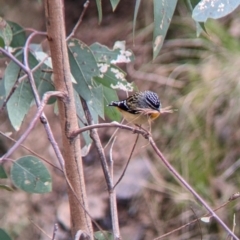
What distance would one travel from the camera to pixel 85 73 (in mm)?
1204

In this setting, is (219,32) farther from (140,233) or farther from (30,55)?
(30,55)

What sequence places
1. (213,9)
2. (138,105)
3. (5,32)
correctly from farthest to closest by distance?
1. (138,105)
2. (5,32)
3. (213,9)

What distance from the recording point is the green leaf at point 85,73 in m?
1.18

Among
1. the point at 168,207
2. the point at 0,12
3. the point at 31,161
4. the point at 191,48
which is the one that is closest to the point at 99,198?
the point at 168,207

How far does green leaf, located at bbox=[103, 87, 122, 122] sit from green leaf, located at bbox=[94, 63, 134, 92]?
0.23 ft

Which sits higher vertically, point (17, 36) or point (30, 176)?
point (17, 36)

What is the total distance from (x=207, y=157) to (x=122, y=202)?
524 mm

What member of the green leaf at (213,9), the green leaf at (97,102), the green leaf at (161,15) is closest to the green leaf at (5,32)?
the green leaf at (97,102)

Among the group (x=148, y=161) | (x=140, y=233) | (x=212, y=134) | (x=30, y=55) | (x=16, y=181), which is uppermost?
(x=30, y=55)

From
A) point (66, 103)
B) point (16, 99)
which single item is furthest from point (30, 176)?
point (16, 99)

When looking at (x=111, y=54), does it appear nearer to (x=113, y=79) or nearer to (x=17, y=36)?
(x=113, y=79)

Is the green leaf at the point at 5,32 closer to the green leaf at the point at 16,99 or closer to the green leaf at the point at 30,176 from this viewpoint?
the green leaf at the point at 16,99

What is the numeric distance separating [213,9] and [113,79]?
1.50 feet

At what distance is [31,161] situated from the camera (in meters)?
1.00
